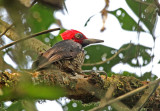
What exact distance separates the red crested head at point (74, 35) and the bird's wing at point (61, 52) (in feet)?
2.46

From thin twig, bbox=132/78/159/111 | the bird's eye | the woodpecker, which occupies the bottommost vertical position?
thin twig, bbox=132/78/159/111

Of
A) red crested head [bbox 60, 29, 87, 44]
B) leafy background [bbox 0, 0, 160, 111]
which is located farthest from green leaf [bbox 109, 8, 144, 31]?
red crested head [bbox 60, 29, 87, 44]

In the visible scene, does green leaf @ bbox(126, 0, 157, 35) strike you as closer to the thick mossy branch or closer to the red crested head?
the thick mossy branch

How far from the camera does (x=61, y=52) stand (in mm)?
3947

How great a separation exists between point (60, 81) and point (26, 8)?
6.62ft

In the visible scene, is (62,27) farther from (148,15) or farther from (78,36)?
(148,15)

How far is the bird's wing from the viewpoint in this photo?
3.65 metres

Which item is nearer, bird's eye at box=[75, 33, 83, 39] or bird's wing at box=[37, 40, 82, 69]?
bird's wing at box=[37, 40, 82, 69]

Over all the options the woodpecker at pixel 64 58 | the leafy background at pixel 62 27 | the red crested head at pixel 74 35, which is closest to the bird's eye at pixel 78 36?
the red crested head at pixel 74 35

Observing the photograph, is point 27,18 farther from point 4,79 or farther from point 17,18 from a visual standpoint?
point 4,79

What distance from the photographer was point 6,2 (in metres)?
0.90

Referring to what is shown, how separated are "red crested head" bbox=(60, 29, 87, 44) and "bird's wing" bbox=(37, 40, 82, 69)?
0.75m

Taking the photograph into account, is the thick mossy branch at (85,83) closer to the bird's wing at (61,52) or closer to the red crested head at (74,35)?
the bird's wing at (61,52)

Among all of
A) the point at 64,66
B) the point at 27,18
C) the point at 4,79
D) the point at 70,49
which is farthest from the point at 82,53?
the point at 27,18
